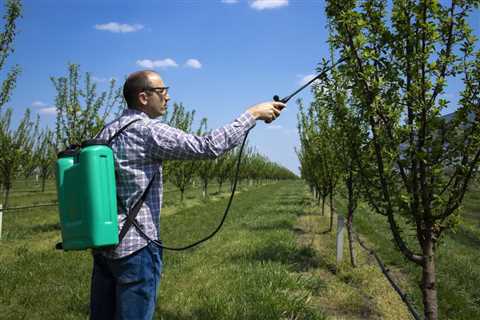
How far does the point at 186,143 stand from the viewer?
2.21 meters

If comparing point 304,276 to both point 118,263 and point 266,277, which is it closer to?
point 266,277

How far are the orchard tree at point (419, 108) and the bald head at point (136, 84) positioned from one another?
5.93ft

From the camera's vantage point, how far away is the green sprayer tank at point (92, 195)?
2.10 m

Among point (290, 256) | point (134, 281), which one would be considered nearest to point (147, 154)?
point (134, 281)

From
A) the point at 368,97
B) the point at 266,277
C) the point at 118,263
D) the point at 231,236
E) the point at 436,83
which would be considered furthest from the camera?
the point at 231,236

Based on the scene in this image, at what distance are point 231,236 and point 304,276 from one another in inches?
150

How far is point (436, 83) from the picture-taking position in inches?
125

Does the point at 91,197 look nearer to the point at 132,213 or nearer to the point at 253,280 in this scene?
the point at 132,213

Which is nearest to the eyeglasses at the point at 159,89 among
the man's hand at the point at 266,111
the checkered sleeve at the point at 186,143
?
the checkered sleeve at the point at 186,143

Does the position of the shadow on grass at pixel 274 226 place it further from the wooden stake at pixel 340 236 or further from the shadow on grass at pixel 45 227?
the shadow on grass at pixel 45 227

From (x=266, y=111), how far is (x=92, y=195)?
1.13 meters

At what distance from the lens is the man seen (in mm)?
2209

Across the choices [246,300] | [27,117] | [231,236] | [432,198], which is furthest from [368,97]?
[27,117]

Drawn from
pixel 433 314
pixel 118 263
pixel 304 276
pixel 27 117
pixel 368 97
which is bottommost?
pixel 304 276
